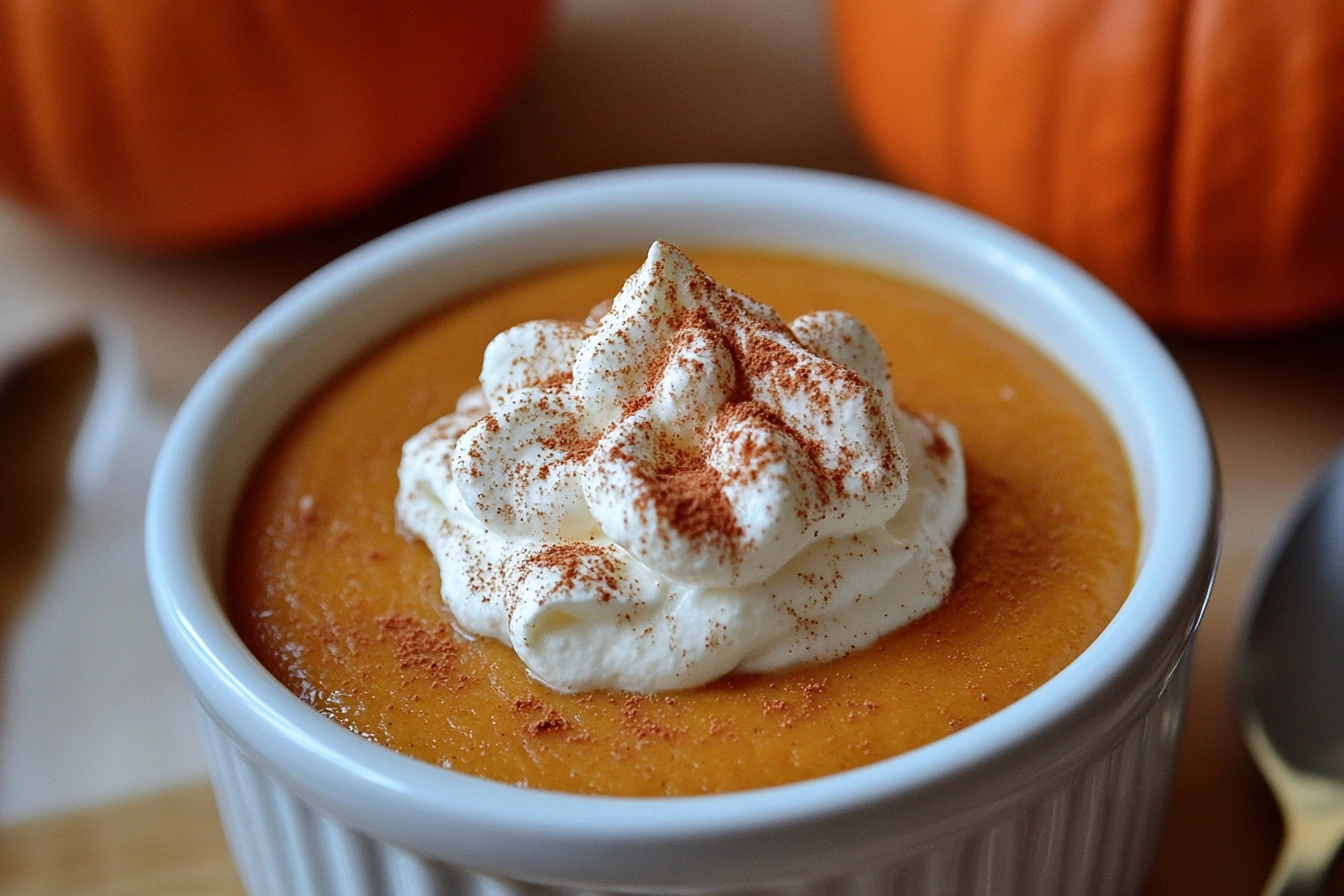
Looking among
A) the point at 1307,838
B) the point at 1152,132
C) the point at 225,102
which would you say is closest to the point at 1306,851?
the point at 1307,838

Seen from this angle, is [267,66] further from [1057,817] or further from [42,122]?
[1057,817]

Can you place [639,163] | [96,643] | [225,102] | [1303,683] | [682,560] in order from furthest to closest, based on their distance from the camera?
1. [639,163]
2. [225,102]
3. [96,643]
4. [1303,683]
5. [682,560]

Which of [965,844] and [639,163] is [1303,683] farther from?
[639,163]

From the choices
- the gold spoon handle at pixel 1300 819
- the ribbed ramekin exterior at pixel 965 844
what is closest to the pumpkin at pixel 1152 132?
the gold spoon handle at pixel 1300 819

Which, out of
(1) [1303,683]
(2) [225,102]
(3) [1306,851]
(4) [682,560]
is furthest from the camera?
(2) [225,102]

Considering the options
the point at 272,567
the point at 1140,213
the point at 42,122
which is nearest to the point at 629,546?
the point at 272,567

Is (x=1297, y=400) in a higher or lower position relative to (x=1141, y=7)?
lower
